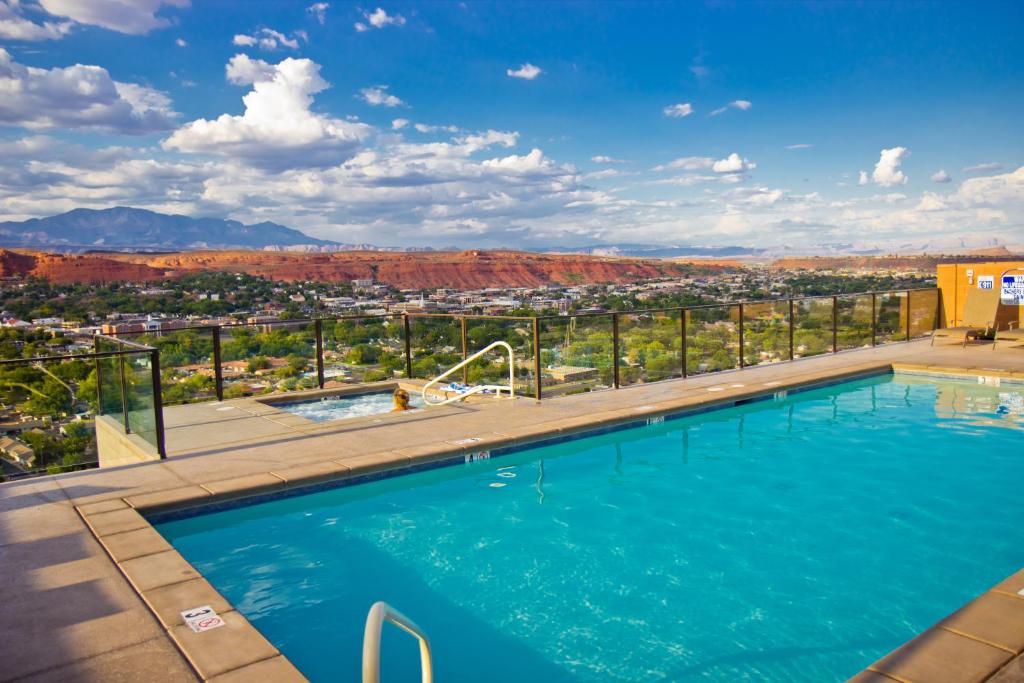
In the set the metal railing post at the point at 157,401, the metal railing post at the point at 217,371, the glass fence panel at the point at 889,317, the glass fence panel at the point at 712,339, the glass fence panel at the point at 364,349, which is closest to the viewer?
the metal railing post at the point at 157,401

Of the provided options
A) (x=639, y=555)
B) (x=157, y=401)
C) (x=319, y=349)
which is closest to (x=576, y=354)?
(x=319, y=349)

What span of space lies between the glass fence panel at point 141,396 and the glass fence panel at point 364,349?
10.8 ft

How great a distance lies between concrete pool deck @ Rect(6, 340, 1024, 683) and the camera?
251 centimetres

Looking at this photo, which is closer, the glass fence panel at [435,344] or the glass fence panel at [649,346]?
the glass fence panel at [649,346]

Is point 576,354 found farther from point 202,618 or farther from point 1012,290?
point 1012,290

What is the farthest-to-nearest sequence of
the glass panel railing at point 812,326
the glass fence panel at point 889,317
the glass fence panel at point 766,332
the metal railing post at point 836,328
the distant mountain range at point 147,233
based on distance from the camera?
the distant mountain range at point 147,233 → the glass fence panel at point 889,317 → the metal railing post at point 836,328 → the glass panel railing at point 812,326 → the glass fence panel at point 766,332

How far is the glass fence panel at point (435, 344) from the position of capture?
380 inches

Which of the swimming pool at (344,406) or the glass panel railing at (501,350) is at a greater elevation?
the glass panel railing at (501,350)

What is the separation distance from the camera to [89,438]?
6461 mm

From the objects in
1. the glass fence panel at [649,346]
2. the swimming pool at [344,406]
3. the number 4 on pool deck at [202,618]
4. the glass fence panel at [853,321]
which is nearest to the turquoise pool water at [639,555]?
the number 4 on pool deck at [202,618]

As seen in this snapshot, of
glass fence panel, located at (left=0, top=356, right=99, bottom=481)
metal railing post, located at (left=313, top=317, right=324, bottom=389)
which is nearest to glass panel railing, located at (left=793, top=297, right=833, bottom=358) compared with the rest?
metal railing post, located at (left=313, top=317, right=324, bottom=389)

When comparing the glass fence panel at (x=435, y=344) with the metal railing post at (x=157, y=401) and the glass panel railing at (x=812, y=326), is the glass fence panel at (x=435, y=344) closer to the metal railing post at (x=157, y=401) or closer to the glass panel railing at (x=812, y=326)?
the metal railing post at (x=157, y=401)

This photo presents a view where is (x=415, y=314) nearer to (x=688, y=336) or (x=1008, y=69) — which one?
(x=688, y=336)

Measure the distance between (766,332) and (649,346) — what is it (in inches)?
96.8
